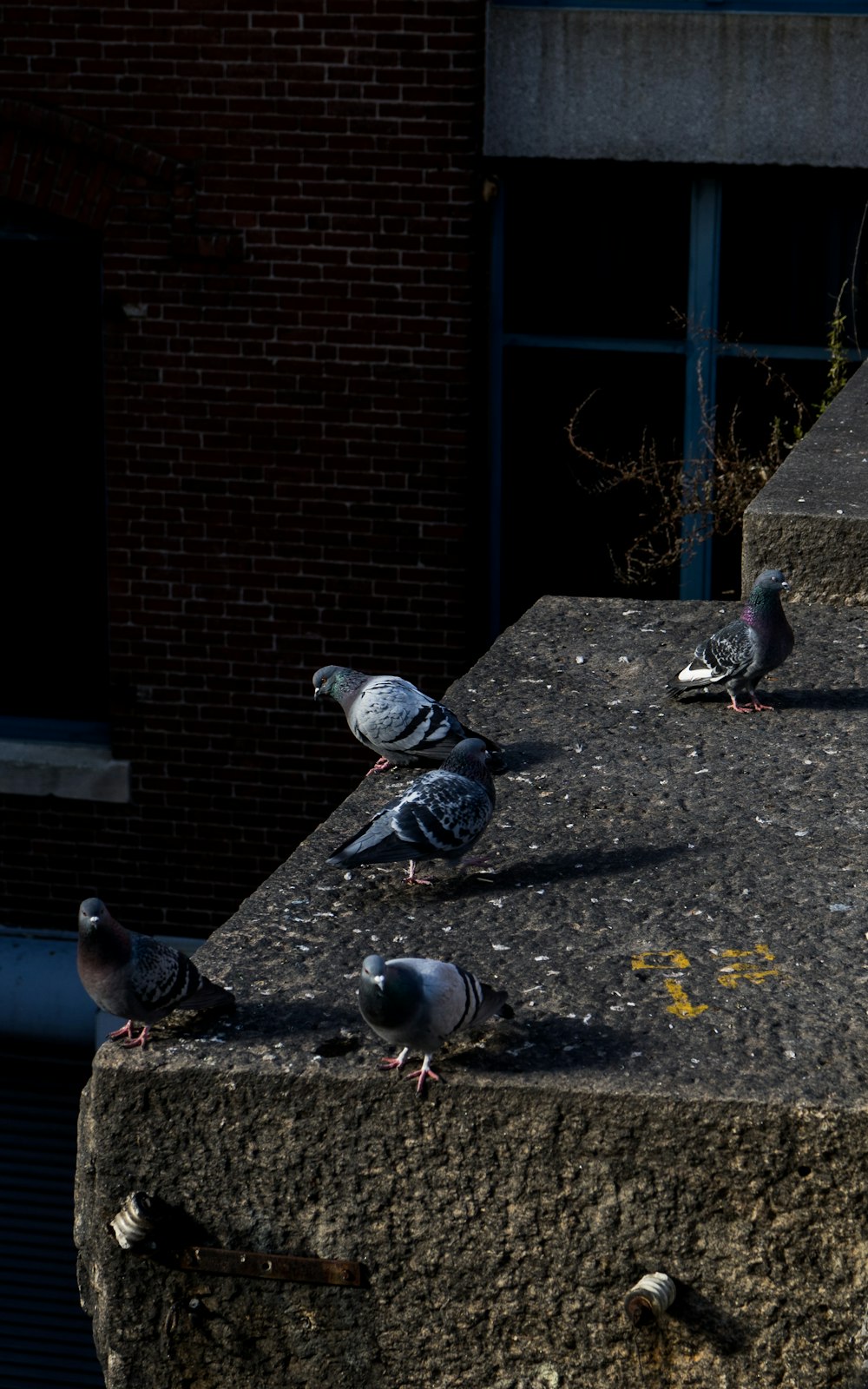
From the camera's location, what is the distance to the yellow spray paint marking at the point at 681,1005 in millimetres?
2912

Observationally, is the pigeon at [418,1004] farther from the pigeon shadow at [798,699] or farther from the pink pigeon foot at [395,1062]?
the pigeon shadow at [798,699]

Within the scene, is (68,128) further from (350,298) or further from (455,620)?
(455,620)

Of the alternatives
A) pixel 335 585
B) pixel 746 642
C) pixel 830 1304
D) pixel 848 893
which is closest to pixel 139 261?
pixel 335 585

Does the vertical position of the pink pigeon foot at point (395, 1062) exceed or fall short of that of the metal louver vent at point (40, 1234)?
it exceeds it

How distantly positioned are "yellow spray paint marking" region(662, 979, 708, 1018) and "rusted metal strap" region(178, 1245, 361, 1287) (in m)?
0.68

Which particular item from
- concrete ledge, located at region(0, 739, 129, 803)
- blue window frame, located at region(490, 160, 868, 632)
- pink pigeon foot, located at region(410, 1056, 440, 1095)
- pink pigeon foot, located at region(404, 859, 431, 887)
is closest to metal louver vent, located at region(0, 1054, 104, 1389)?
concrete ledge, located at region(0, 739, 129, 803)

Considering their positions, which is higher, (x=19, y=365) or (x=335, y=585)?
(x=19, y=365)

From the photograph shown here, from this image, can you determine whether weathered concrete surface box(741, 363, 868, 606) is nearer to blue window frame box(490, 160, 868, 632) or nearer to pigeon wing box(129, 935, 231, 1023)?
pigeon wing box(129, 935, 231, 1023)

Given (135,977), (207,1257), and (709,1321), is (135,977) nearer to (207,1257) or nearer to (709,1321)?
(207,1257)

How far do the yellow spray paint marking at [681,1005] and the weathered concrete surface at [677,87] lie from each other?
6.08 metres

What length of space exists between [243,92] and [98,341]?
61.4 inches

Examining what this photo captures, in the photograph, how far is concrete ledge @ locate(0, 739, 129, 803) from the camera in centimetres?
909

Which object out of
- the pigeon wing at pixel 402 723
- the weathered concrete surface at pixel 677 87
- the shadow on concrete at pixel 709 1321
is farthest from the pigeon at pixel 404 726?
the weathered concrete surface at pixel 677 87

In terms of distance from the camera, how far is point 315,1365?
9.29 ft
